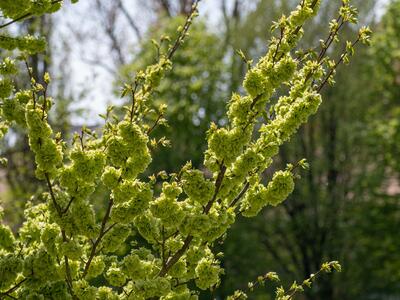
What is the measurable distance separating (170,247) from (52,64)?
1144 cm

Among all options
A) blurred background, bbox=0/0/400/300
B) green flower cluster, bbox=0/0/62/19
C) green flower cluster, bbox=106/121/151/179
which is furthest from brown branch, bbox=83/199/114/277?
blurred background, bbox=0/0/400/300

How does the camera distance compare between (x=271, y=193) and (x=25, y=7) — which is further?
(x=271, y=193)

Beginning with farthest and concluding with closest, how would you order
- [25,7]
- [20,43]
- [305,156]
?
1. [305,156]
2. [20,43]
3. [25,7]

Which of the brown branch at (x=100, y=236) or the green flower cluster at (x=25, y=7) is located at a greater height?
the green flower cluster at (x=25, y=7)

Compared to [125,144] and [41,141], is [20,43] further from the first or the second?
[125,144]

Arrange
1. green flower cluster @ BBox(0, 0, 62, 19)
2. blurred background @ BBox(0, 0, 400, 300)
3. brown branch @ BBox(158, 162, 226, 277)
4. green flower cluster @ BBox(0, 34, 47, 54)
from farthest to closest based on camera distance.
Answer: blurred background @ BBox(0, 0, 400, 300) → green flower cluster @ BBox(0, 34, 47, 54) → brown branch @ BBox(158, 162, 226, 277) → green flower cluster @ BBox(0, 0, 62, 19)

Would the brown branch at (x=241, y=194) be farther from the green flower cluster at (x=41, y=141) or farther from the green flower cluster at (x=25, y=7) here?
the green flower cluster at (x=25, y=7)

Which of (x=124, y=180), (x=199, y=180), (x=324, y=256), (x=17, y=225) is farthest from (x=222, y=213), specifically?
(x=324, y=256)

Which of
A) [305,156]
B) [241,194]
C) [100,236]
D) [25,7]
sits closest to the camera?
[25,7]

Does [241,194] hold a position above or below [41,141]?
below

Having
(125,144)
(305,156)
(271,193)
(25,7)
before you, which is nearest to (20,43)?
(25,7)

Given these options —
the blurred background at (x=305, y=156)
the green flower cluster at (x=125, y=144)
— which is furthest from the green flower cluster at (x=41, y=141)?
the blurred background at (x=305, y=156)

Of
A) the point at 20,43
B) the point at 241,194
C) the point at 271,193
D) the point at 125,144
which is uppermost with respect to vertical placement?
the point at 20,43

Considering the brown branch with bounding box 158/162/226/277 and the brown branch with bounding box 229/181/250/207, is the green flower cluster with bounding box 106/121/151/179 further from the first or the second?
the brown branch with bounding box 229/181/250/207
